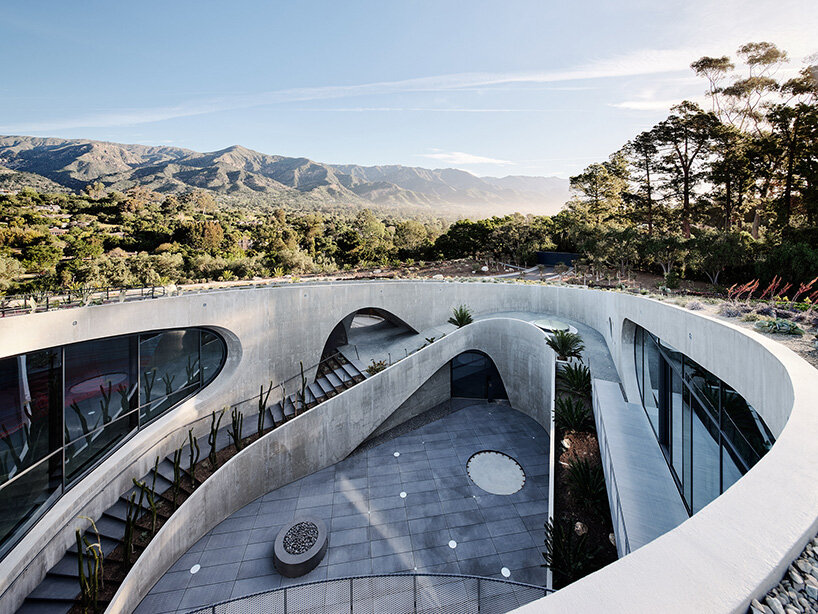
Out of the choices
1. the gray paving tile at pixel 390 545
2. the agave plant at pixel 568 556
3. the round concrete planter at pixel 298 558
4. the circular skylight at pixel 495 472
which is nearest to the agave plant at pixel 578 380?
the circular skylight at pixel 495 472

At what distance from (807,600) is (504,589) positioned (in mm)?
7785

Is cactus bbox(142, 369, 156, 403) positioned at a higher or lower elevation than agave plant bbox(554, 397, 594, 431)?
higher

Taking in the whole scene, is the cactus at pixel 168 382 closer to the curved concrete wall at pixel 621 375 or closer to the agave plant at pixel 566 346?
the curved concrete wall at pixel 621 375

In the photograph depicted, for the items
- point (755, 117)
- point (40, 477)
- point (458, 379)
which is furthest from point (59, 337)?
point (755, 117)

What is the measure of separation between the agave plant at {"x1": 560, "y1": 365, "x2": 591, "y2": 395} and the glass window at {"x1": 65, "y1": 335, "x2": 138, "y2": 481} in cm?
1311

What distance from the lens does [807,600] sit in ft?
5.88

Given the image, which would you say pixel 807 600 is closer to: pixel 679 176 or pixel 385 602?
pixel 385 602

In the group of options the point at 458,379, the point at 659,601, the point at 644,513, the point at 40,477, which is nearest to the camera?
the point at 659,601

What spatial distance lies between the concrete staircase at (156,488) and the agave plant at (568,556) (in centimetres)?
889

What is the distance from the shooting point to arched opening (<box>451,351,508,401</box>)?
17.3 metres

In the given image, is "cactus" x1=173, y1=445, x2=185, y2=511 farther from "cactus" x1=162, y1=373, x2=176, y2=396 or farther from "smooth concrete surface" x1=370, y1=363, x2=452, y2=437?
"smooth concrete surface" x1=370, y1=363, x2=452, y2=437

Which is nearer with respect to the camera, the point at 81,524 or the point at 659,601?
the point at 659,601

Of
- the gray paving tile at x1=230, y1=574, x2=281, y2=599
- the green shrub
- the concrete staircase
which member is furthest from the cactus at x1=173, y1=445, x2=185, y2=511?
the green shrub

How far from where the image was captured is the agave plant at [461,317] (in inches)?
713
